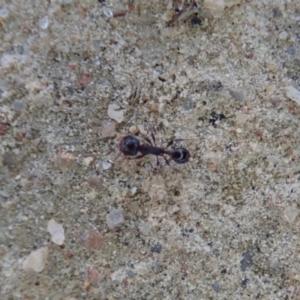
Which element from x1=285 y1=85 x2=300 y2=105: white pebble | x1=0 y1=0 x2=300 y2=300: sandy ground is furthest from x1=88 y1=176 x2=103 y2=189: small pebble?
x1=285 y1=85 x2=300 y2=105: white pebble

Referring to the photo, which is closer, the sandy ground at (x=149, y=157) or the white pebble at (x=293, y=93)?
the sandy ground at (x=149, y=157)

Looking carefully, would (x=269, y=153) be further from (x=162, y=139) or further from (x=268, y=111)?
(x=162, y=139)

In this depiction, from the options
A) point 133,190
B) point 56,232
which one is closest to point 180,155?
point 133,190

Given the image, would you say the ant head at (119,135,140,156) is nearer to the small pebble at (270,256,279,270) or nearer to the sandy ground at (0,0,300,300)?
the sandy ground at (0,0,300,300)

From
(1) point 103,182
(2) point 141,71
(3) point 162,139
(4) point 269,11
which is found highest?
(4) point 269,11

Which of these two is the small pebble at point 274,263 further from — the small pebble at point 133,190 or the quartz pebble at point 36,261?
the quartz pebble at point 36,261

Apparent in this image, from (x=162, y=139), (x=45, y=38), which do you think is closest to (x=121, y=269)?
(x=162, y=139)

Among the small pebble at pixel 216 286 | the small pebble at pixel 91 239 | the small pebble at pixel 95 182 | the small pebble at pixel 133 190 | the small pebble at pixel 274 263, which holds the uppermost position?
the small pebble at pixel 274 263

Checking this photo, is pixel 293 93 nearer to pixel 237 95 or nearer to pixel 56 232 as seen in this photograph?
pixel 237 95

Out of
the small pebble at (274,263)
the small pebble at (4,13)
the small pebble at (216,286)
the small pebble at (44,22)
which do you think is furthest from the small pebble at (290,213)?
the small pebble at (4,13)
